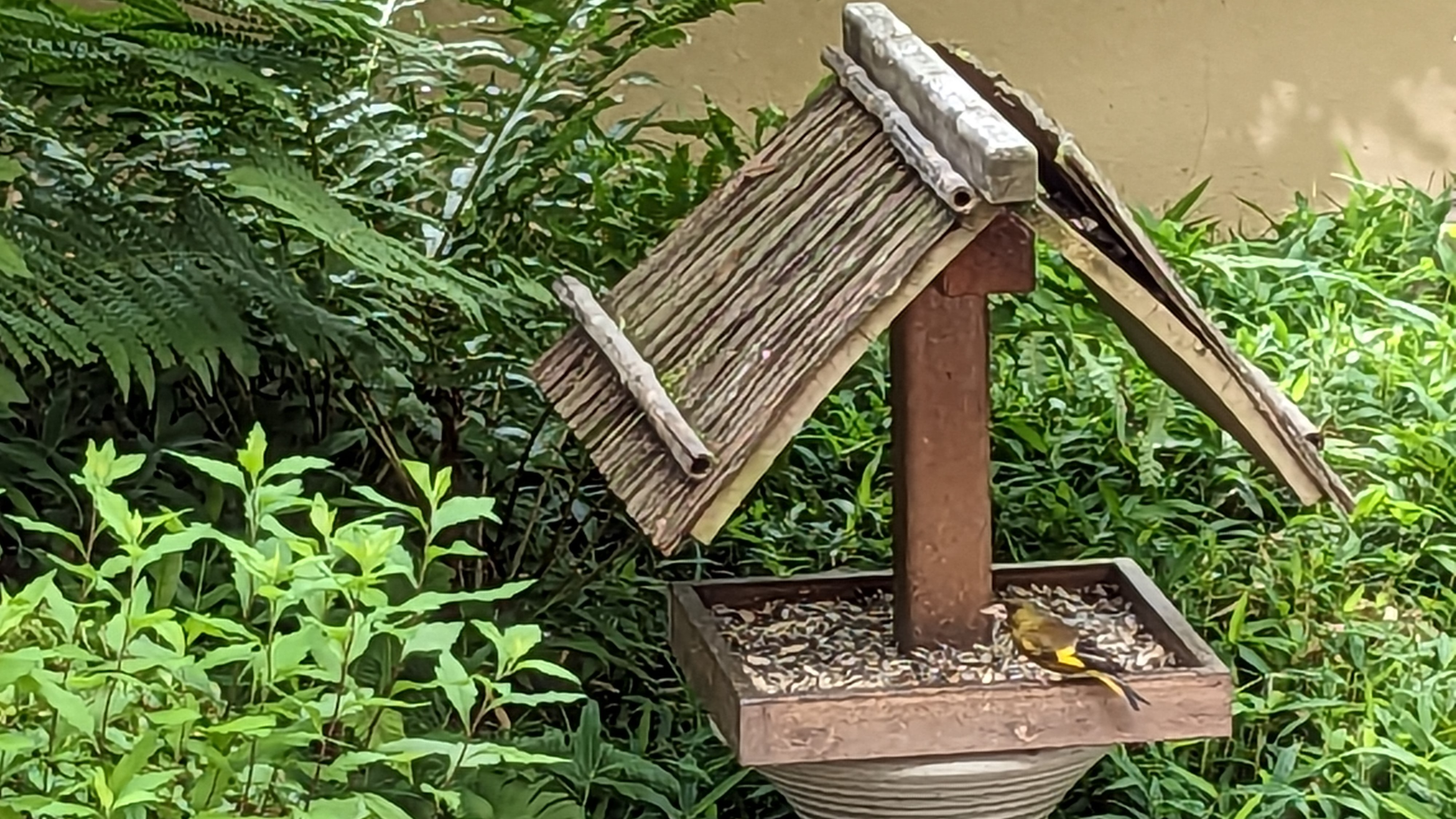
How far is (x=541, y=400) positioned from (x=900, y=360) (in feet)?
2.11

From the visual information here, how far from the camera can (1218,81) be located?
2.36m

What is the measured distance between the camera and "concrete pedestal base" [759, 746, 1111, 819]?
1.06m

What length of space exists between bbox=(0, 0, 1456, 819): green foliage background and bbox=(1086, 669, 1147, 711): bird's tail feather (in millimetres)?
375

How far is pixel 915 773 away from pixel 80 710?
0.53 metres

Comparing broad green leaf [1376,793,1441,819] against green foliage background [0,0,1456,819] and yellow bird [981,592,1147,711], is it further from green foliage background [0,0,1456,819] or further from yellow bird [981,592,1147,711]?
yellow bird [981,592,1147,711]

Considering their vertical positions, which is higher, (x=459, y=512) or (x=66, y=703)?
(x=459, y=512)

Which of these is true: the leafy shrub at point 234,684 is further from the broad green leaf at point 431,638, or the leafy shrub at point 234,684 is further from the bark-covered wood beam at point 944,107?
the bark-covered wood beam at point 944,107

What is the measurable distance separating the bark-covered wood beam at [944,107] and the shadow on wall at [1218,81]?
3.76 ft

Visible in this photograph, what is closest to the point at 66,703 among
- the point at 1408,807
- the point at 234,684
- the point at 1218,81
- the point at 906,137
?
the point at 234,684

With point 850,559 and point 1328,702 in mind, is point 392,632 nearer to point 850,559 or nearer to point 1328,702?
point 850,559

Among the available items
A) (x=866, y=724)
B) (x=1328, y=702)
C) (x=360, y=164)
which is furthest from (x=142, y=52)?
(x=1328, y=702)

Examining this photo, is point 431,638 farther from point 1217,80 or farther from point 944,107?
point 1217,80

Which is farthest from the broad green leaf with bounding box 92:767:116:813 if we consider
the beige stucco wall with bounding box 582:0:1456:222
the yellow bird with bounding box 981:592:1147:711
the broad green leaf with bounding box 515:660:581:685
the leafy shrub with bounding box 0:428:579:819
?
the beige stucco wall with bounding box 582:0:1456:222

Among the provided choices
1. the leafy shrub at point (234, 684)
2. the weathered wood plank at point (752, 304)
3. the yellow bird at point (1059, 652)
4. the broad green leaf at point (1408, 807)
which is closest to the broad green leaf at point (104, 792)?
the leafy shrub at point (234, 684)
